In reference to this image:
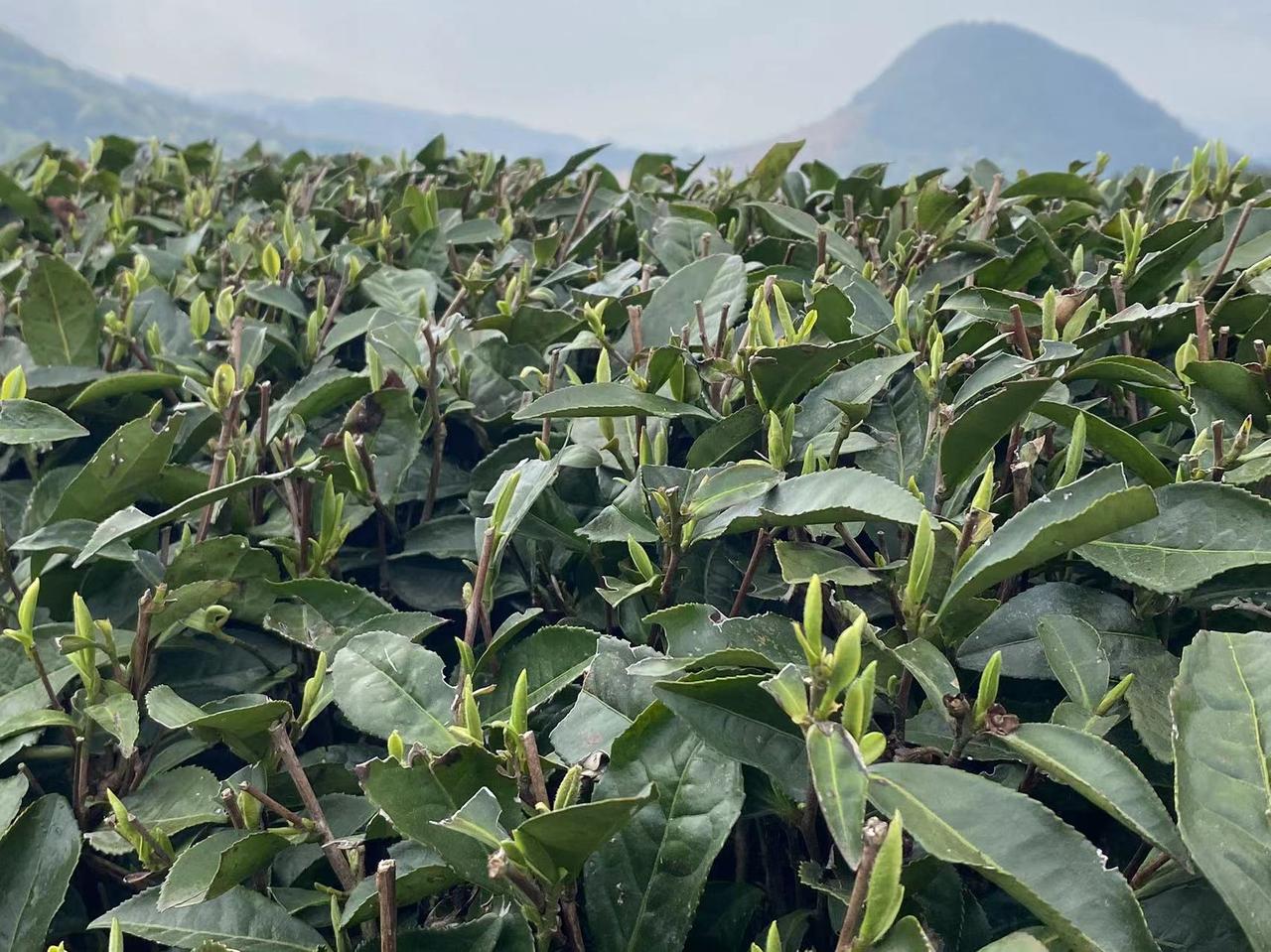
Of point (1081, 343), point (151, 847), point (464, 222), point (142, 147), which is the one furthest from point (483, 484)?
point (142, 147)

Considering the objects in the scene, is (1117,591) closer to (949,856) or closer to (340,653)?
(949,856)

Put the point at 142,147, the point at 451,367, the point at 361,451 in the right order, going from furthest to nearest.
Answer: the point at 142,147, the point at 451,367, the point at 361,451

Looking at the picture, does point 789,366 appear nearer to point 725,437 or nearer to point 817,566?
point 725,437

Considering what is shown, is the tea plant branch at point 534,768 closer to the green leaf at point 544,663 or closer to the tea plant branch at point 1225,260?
the green leaf at point 544,663

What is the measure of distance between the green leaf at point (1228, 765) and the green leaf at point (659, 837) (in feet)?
0.92

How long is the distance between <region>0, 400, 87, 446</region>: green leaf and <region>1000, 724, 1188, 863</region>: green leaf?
927 mm

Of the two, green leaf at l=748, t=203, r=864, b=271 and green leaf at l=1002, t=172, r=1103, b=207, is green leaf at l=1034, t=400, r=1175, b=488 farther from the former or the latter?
green leaf at l=1002, t=172, r=1103, b=207

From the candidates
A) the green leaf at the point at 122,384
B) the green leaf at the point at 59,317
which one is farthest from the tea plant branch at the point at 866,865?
the green leaf at the point at 59,317

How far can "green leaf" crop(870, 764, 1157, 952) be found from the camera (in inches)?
19.7

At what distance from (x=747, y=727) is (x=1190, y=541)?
0.36 meters

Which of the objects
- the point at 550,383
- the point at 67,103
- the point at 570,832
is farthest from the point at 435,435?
the point at 67,103

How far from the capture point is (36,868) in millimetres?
790

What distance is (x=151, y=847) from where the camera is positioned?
0.76m

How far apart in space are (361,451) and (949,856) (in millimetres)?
703
